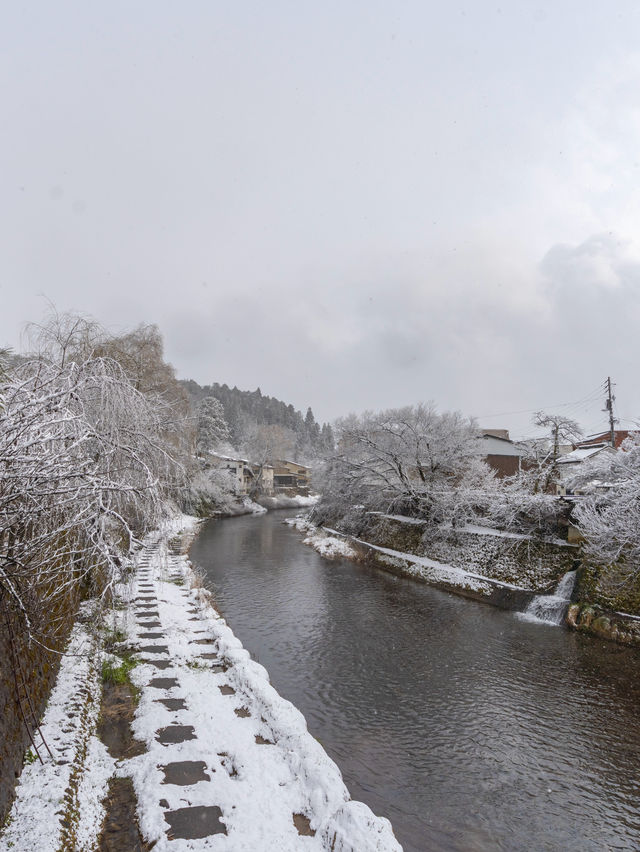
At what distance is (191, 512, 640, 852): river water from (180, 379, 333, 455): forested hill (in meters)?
62.3

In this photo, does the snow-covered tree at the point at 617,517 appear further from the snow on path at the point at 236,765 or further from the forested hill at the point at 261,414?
the forested hill at the point at 261,414

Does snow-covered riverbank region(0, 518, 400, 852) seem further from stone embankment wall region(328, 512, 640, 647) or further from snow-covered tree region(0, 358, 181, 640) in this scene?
stone embankment wall region(328, 512, 640, 647)

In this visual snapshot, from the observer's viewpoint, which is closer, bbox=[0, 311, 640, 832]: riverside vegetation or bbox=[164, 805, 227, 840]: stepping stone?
bbox=[0, 311, 640, 832]: riverside vegetation

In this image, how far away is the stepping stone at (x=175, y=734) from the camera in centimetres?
544

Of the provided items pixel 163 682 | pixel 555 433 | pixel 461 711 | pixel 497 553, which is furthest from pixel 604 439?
pixel 163 682

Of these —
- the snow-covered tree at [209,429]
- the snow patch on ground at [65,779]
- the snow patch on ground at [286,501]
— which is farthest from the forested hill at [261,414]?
the snow patch on ground at [65,779]

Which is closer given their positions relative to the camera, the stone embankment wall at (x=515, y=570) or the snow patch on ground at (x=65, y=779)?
the snow patch on ground at (x=65, y=779)

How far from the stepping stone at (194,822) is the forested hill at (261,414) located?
69400 millimetres

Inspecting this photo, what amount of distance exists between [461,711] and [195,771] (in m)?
5.05

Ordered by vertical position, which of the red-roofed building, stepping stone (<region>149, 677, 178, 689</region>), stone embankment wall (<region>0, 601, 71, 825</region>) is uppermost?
the red-roofed building

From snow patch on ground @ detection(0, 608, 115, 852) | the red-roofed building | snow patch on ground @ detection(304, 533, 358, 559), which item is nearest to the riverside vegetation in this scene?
snow patch on ground @ detection(0, 608, 115, 852)

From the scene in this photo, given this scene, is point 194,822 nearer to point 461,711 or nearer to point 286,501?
point 461,711

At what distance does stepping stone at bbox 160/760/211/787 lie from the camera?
473cm

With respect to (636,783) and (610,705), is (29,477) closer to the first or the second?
(636,783)
